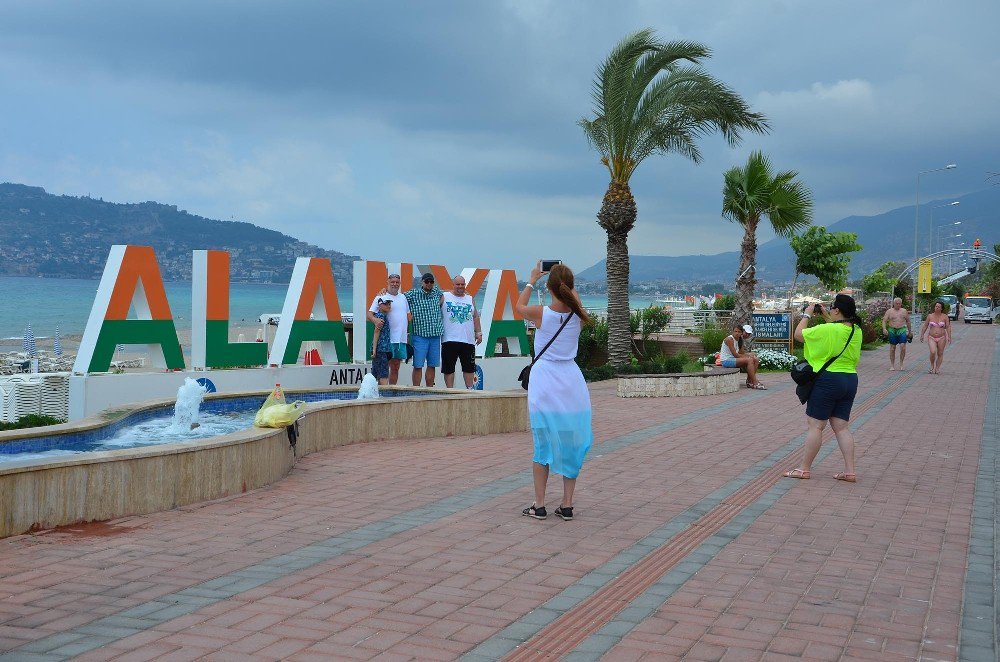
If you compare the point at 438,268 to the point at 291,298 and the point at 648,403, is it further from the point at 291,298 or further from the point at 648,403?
the point at 648,403

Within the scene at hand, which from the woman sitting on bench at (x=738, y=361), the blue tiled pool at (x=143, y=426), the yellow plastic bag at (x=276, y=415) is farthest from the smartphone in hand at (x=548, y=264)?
the woman sitting on bench at (x=738, y=361)

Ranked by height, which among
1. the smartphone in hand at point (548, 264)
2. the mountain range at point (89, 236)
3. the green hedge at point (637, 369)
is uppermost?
the mountain range at point (89, 236)

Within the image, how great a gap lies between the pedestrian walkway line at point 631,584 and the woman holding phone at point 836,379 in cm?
73

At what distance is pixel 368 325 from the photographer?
1683 cm

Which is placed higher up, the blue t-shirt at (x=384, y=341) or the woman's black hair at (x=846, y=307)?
the woman's black hair at (x=846, y=307)

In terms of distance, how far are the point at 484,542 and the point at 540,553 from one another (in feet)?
1.38

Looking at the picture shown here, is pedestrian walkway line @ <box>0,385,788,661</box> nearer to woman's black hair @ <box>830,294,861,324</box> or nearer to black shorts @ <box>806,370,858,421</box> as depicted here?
black shorts @ <box>806,370,858,421</box>

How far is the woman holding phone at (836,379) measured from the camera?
8.80 m

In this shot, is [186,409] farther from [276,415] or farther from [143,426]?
[276,415]

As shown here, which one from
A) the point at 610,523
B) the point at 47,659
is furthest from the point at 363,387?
the point at 47,659

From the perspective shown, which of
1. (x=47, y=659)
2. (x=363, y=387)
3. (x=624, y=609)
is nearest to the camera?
(x=47, y=659)

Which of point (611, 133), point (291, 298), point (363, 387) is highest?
point (611, 133)

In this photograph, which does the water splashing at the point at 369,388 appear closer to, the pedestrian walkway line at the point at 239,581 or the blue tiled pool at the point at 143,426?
the blue tiled pool at the point at 143,426

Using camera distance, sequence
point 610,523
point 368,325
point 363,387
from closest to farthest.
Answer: point 610,523 → point 363,387 → point 368,325
